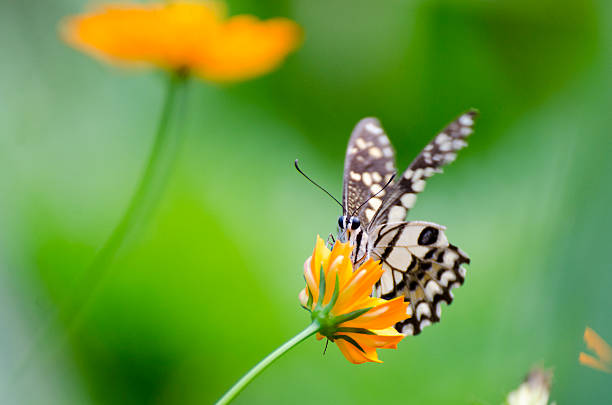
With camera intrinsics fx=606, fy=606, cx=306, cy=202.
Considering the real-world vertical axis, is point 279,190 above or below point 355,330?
below

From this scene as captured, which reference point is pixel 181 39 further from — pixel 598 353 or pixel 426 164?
pixel 598 353

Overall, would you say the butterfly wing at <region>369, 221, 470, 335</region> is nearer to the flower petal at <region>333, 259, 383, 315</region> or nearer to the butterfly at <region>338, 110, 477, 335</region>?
the butterfly at <region>338, 110, 477, 335</region>

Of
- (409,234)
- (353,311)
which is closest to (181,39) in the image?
(409,234)

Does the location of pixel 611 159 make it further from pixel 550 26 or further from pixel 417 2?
pixel 550 26

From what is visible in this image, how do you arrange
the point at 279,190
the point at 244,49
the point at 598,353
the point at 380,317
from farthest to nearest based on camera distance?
the point at 279,190, the point at 244,49, the point at 380,317, the point at 598,353

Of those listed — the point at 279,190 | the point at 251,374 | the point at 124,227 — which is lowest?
the point at 279,190

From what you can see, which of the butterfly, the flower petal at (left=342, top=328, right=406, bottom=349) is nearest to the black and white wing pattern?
the butterfly

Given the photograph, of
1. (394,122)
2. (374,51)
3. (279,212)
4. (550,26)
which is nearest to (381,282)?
(279,212)
